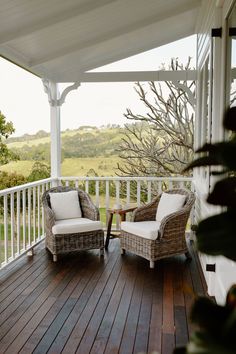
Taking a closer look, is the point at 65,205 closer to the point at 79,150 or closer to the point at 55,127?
the point at 55,127

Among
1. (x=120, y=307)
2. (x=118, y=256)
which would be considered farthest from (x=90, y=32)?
(x=120, y=307)

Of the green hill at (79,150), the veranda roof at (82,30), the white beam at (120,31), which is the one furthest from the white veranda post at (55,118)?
the green hill at (79,150)

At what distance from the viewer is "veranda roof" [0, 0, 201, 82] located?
385 centimetres

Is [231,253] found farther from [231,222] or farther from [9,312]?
[9,312]

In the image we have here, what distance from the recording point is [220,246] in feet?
2.60

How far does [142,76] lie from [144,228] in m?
2.64

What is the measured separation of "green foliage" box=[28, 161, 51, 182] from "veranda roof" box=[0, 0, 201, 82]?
416cm

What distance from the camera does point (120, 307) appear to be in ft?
11.6

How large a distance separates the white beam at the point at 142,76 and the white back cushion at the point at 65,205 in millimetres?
1989

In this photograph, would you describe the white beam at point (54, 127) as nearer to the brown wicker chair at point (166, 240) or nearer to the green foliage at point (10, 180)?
the brown wicker chair at point (166, 240)

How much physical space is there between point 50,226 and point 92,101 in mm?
5689

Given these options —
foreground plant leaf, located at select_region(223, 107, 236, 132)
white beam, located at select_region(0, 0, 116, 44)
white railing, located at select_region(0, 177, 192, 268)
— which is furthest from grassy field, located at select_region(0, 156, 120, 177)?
foreground plant leaf, located at select_region(223, 107, 236, 132)

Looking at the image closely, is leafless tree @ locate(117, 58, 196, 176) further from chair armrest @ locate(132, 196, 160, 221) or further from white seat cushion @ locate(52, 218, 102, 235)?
white seat cushion @ locate(52, 218, 102, 235)

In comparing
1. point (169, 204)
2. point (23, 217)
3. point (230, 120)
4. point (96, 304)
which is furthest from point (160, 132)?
point (230, 120)
